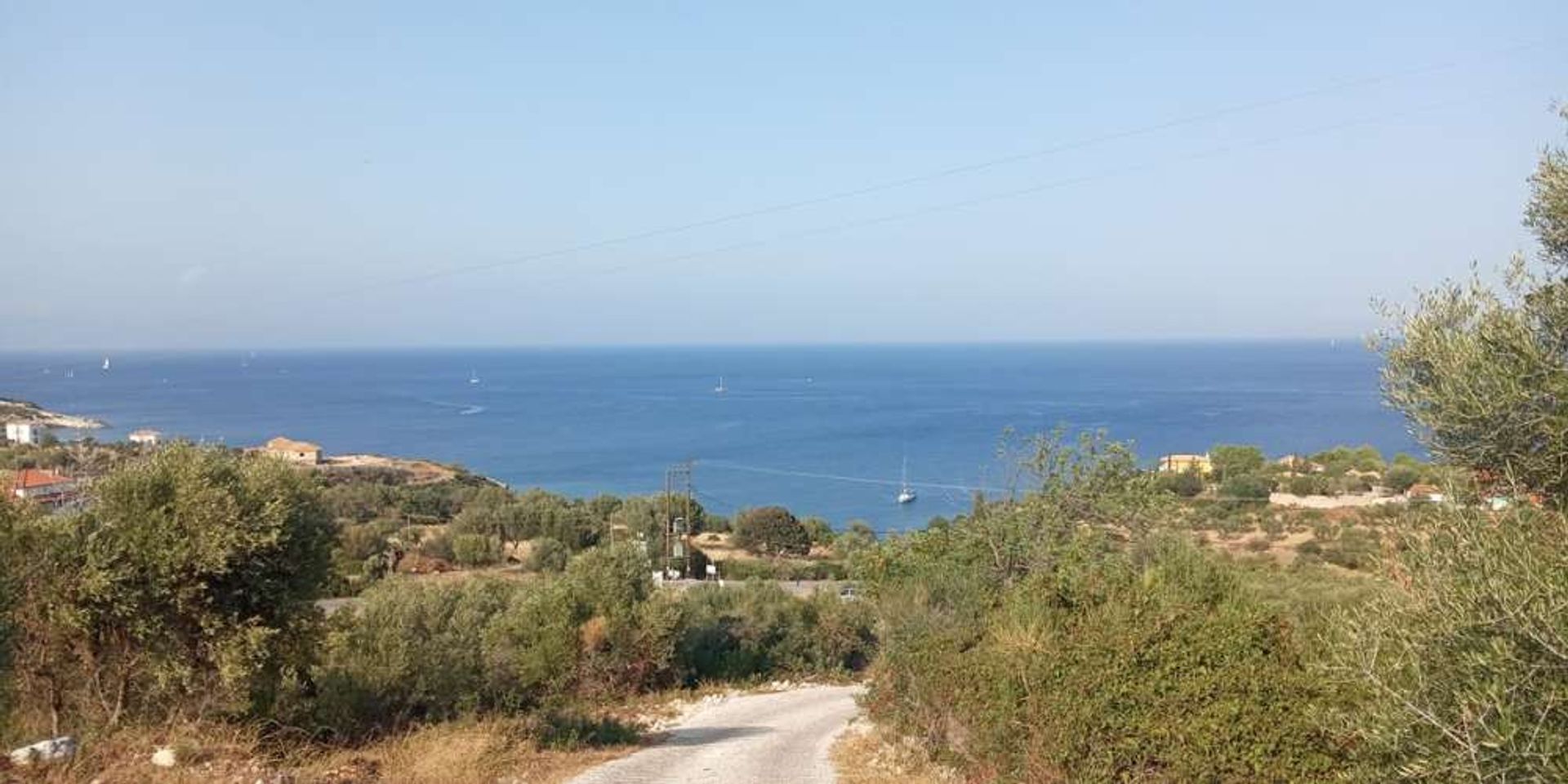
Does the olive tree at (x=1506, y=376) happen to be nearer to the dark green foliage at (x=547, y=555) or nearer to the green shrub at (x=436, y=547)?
the dark green foliage at (x=547, y=555)

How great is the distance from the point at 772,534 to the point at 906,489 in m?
26.5

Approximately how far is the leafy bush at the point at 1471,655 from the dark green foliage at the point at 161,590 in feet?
26.9

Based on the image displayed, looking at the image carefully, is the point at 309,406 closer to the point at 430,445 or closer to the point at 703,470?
the point at 430,445

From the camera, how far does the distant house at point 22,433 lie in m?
43.0

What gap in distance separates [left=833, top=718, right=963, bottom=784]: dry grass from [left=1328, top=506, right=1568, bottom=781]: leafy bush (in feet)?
18.1

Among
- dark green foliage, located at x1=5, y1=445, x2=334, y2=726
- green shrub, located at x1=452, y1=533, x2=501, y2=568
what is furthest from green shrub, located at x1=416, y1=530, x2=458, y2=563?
dark green foliage, located at x1=5, y1=445, x2=334, y2=726

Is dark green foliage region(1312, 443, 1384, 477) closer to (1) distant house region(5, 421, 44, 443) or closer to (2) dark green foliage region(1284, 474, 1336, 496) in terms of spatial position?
(2) dark green foliage region(1284, 474, 1336, 496)

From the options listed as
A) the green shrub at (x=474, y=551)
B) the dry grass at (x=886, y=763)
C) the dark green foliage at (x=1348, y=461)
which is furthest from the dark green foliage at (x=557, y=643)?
the dark green foliage at (x=1348, y=461)

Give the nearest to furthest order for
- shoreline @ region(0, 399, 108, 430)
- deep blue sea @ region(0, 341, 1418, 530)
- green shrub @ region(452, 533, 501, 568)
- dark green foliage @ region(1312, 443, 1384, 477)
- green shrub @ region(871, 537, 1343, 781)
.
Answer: green shrub @ region(871, 537, 1343, 781), green shrub @ region(452, 533, 501, 568), dark green foliage @ region(1312, 443, 1384, 477), shoreline @ region(0, 399, 108, 430), deep blue sea @ region(0, 341, 1418, 530)

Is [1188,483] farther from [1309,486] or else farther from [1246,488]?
[1309,486]

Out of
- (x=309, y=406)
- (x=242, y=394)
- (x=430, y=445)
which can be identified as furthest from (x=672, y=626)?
(x=242, y=394)

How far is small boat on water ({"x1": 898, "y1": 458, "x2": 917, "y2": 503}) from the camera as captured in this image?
7012 cm

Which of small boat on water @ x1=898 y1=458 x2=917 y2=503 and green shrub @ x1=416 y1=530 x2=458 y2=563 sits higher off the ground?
green shrub @ x1=416 y1=530 x2=458 y2=563

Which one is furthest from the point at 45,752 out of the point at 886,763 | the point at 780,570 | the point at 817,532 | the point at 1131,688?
the point at 817,532
